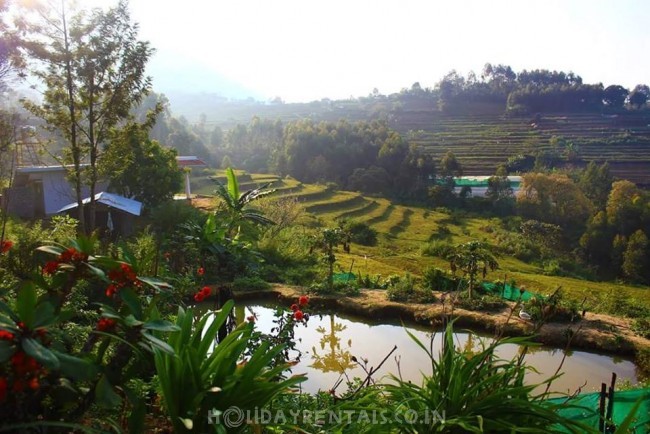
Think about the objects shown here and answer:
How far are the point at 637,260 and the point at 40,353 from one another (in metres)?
27.4

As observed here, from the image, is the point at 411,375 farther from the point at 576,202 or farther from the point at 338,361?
the point at 576,202

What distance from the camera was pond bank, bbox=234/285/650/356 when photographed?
7.92m

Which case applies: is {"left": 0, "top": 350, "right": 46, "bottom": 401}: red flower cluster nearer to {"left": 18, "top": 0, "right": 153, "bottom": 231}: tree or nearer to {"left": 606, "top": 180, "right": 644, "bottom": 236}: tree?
{"left": 18, "top": 0, "right": 153, "bottom": 231}: tree

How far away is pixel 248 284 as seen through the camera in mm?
10070

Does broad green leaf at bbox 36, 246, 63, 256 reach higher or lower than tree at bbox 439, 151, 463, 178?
A: higher

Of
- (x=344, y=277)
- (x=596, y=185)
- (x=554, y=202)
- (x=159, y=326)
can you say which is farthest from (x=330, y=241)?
(x=596, y=185)

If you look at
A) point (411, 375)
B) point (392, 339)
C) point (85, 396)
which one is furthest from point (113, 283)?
point (392, 339)

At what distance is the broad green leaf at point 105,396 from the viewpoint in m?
1.45

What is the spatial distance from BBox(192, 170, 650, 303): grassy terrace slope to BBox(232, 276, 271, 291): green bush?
4306mm

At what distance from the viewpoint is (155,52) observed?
8.81 meters

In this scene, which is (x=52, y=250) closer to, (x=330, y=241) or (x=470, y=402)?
(x=470, y=402)

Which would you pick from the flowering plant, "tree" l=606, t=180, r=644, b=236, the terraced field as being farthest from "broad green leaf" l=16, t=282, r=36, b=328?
the terraced field

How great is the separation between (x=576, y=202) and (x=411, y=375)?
2712 centimetres

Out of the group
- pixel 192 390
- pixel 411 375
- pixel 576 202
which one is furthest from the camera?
pixel 576 202
